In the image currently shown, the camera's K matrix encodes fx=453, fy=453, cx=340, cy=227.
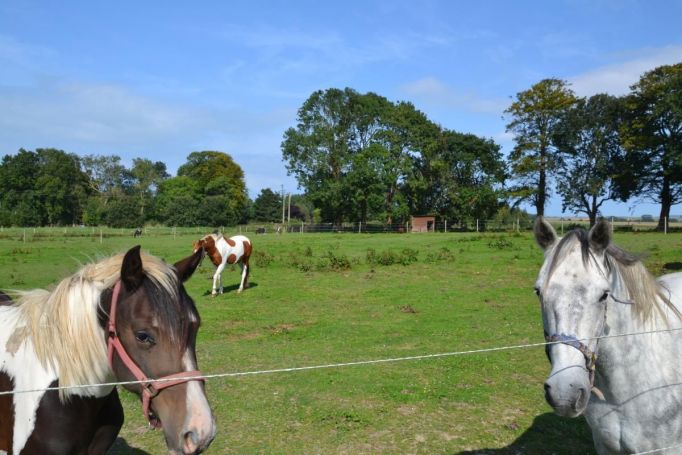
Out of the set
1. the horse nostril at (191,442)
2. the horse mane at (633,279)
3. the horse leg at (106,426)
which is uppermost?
the horse mane at (633,279)

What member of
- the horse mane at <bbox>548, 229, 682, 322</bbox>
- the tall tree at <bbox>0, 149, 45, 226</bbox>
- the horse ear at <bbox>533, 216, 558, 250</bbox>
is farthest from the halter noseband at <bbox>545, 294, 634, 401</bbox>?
the tall tree at <bbox>0, 149, 45, 226</bbox>

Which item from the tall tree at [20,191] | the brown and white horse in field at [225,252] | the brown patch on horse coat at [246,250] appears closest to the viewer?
the brown and white horse in field at [225,252]

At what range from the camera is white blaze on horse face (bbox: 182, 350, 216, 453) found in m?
2.12

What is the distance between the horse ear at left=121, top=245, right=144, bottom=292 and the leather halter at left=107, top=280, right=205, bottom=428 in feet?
0.28

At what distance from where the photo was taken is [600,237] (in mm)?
2830

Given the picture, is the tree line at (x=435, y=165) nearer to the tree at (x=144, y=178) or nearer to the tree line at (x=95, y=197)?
the tree line at (x=95, y=197)

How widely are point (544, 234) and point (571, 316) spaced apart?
66 centimetres

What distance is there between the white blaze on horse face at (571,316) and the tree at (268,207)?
79114mm

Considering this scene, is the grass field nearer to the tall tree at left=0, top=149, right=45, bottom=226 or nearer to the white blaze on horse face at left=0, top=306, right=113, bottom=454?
the white blaze on horse face at left=0, top=306, right=113, bottom=454

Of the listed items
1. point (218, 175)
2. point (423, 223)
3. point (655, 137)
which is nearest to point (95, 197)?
point (218, 175)

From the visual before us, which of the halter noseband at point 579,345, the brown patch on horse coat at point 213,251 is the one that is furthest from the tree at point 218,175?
the halter noseband at point 579,345

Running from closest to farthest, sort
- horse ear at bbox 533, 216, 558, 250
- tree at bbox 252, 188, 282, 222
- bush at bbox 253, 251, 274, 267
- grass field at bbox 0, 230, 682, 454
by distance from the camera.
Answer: horse ear at bbox 533, 216, 558, 250 → grass field at bbox 0, 230, 682, 454 → bush at bbox 253, 251, 274, 267 → tree at bbox 252, 188, 282, 222

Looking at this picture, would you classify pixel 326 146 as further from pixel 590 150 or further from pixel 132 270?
pixel 132 270

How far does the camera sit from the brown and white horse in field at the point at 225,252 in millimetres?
15469
